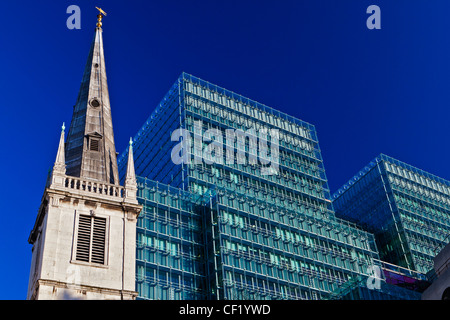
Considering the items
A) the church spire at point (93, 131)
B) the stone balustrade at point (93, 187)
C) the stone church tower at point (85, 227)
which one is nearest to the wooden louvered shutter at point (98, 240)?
the stone church tower at point (85, 227)

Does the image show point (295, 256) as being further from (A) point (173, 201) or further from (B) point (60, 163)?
(B) point (60, 163)

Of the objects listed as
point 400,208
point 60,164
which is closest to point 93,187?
point 60,164

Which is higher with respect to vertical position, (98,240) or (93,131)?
(93,131)

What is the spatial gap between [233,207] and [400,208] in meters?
33.7

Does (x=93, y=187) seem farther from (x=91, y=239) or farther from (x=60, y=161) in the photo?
(x=91, y=239)

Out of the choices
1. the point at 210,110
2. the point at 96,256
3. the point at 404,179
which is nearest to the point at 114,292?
the point at 96,256

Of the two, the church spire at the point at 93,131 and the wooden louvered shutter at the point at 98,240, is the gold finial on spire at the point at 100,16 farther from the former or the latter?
the wooden louvered shutter at the point at 98,240

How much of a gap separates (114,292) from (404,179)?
72.1 metres

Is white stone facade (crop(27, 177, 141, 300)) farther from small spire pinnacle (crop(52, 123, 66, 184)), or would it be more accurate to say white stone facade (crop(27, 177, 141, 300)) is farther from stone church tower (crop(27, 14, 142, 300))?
small spire pinnacle (crop(52, 123, 66, 184))

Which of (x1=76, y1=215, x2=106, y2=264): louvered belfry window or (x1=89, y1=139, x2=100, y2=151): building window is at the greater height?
(x1=89, y1=139, x2=100, y2=151): building window

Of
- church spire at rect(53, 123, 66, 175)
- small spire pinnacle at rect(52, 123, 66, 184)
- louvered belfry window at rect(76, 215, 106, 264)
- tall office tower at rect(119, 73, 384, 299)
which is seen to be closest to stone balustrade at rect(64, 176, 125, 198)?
small spire pinnacle at rect(52, 123, 66, 184)

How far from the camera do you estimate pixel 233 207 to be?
75938 millimetres

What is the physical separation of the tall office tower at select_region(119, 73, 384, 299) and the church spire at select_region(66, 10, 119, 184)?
17.4 meters

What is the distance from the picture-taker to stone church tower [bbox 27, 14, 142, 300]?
40.8 metres
